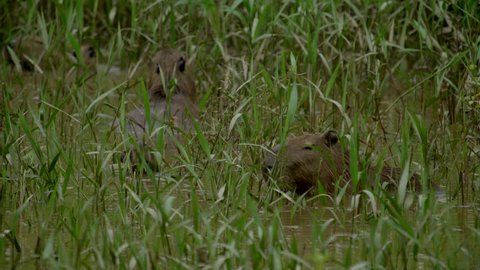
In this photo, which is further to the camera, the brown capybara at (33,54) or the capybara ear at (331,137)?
the brown capybara at (33,54)

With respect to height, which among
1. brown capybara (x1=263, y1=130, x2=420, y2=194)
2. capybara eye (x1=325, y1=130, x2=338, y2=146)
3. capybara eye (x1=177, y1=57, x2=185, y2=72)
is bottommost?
brown capybara (x1=263, y1=130, x2=420, y2=194)

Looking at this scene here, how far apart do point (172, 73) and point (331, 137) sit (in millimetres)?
2180

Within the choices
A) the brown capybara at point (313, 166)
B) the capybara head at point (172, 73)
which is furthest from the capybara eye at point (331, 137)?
the capybara head at point (172, 73)

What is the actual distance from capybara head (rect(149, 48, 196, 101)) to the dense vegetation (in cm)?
12

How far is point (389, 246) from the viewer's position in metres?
4.76

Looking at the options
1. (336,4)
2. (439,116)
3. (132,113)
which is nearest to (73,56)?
(132,113)

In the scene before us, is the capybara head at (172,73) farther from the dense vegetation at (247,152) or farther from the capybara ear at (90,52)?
the capybara ear at (90,52)

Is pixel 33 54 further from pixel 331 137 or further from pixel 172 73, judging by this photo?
pixel 331 137

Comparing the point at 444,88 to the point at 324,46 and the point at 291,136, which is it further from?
the point at 291,136

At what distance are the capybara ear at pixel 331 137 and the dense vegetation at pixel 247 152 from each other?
79mm

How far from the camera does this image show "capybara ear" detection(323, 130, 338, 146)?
21.5 ft

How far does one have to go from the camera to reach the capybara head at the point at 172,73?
28.1ft

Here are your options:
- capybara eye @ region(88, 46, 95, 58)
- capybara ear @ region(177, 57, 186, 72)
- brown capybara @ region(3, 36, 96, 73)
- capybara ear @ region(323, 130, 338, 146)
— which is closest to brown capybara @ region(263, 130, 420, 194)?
capybara ear @ region(323, 130, 338, 146)

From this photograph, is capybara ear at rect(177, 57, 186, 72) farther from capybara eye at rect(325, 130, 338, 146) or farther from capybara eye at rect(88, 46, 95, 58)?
capybara eye at rect(325, 130, 338, 146)
